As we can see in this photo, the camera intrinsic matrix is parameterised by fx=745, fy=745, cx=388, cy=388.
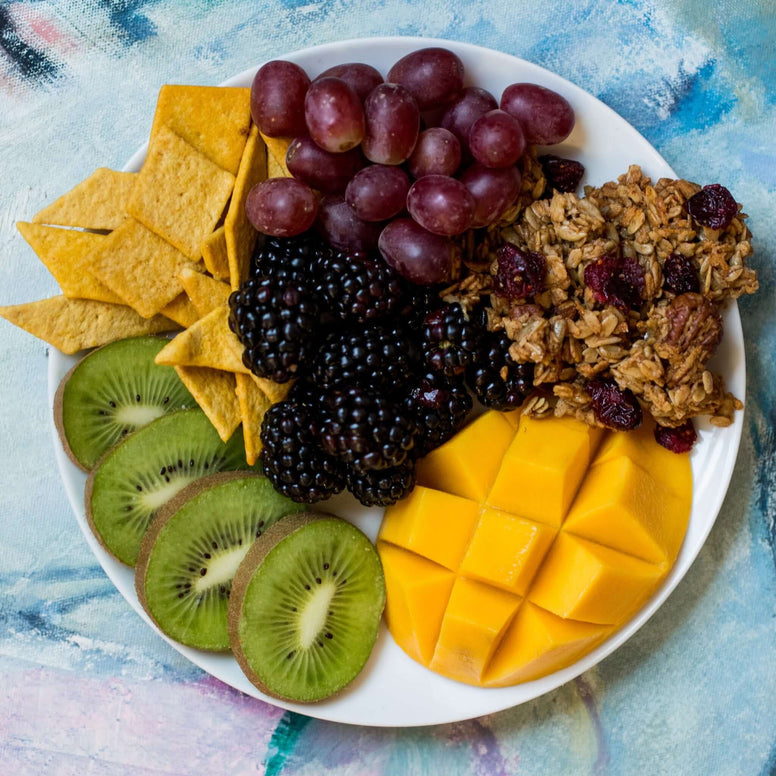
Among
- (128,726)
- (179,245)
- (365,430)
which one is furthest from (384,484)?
(128,726)

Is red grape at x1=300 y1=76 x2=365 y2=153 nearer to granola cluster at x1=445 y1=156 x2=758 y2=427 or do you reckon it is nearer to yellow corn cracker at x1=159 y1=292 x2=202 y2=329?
granola cluster at x1=445 y1=156 x2=758 y2=427

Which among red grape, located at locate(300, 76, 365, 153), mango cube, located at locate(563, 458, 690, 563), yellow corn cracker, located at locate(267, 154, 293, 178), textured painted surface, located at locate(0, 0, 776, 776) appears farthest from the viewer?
textured painted surface, located at locate(0, 0, 776, 776)

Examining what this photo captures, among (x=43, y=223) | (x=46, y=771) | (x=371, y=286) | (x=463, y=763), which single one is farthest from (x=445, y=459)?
(x=46, y=771)

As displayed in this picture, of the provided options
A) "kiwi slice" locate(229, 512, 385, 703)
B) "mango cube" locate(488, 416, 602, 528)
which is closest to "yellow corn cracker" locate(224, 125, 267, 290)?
"kiwi slice" locate(229, 512, 385, 703)

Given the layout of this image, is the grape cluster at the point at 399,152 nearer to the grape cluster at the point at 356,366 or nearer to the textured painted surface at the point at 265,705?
the grape cluster at the point at 356,366

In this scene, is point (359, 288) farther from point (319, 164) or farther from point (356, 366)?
Answer: point (319, 164)

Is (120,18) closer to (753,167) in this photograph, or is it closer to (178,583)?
(178,583)

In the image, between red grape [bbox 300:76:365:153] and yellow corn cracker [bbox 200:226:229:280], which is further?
yellow corn cracker [bbox 200:226:229:280]
